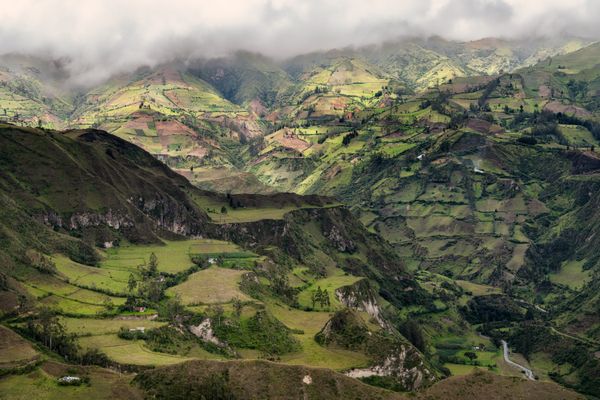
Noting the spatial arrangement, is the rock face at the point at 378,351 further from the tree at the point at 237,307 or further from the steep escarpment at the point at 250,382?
the steep escarpment at the point at 250,382

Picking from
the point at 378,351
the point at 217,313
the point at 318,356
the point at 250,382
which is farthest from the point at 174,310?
the point at 378,351

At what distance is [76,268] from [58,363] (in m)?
68.3

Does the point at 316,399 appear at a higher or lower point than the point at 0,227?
lower

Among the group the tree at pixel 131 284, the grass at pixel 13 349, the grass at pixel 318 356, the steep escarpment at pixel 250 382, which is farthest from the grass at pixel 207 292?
the grass at pixel 13 349

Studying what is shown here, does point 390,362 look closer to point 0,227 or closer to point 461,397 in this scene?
point 461,397

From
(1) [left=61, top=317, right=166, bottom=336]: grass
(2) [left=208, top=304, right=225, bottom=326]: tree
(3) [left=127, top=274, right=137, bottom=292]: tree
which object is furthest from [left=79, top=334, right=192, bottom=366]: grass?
(3) [left=127, top=274, right=137, bottom=292]: tree

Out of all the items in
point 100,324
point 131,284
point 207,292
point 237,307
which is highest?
point 131,284

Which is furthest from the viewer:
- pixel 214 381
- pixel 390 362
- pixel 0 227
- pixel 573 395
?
pixel 0 227

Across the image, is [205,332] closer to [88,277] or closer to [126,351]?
[126,351]

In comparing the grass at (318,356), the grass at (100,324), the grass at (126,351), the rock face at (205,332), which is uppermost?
the grass at (100,324)

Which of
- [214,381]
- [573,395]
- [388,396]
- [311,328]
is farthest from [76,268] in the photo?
[573,395]

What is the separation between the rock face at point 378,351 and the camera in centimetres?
15996

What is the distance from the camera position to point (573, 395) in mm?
137500

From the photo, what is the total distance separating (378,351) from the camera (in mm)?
162875
